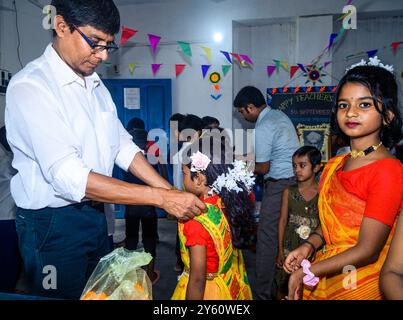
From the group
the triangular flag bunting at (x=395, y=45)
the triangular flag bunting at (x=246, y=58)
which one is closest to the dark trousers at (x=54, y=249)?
the triangular flag bunting at (x=246, y=58)

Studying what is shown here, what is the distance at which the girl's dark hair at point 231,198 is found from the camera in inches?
A: 69.6

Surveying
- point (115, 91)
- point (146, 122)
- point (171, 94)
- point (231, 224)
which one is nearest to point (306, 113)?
point (171, 94)

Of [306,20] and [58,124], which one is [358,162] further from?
[306,20]

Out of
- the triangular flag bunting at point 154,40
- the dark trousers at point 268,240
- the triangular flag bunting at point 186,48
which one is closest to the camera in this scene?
the dark trousers at point 268,240

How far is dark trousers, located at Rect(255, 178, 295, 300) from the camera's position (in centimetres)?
293

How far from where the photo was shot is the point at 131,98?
5.91 meters

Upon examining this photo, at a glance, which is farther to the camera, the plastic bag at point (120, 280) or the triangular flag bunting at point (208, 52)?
the triangular flag bunting at point (208, 52)

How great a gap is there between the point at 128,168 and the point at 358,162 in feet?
3.44

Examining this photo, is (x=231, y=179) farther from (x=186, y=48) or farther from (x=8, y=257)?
(x=186, y=48)

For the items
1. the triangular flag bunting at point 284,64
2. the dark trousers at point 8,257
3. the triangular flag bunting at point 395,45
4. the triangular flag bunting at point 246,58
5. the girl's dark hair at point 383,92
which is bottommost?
the dark trousers at point 8,257

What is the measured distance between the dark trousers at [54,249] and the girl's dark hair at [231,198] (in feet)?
2.05

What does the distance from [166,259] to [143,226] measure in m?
0.67

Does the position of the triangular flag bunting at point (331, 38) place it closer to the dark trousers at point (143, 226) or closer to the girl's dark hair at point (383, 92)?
the dark trousers at point (143, 226)

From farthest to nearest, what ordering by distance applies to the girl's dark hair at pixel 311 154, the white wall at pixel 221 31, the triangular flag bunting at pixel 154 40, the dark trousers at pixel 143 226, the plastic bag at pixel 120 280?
1. the triangular flag bunting at pixel 154 40
2. the white wall at pixel 221 31
3. the dark trousers at pixel 143 226
4. the girl's dark hair at pixel 311 154
5. the plastic bag at pixel 120 280
